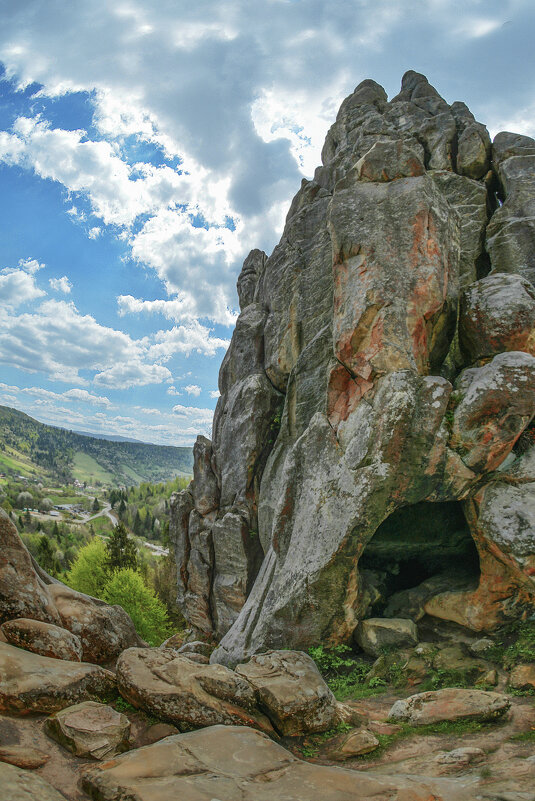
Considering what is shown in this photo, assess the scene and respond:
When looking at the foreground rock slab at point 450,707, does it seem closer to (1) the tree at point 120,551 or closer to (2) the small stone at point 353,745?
(2) the small stone at point 353,745

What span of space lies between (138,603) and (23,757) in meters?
36.7

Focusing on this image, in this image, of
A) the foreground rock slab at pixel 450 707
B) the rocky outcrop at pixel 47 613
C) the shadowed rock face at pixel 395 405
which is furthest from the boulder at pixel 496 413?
the rocky outcrop at pixel 47 613

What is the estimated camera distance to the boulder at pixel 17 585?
10.3m

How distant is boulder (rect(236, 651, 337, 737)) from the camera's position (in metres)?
9.23

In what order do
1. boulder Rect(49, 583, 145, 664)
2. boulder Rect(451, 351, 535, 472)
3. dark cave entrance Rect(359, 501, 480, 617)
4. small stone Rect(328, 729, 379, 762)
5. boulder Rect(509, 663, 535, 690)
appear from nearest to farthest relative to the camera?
small stone Rect(328, 729, 379, 762) → boulder Rect(509, 663, 535, 690) → boulder Rect(49, 583, 145, 664) → boulder Rect(451, 351, 535, 472) → dark cave entrance Rect(359, 501, 480, 617)

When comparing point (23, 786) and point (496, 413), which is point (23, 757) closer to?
point (23, 786)

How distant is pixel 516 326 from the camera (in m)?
15.9

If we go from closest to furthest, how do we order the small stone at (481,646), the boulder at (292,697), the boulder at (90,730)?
the boulder at (90,730) → the boulder at (292,697) → the small stone at (481,646)

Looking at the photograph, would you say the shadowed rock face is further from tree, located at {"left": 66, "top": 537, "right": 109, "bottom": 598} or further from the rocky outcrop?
tree, located at {"left": 66, "top": 537, "right": 109, "bottom": 598}

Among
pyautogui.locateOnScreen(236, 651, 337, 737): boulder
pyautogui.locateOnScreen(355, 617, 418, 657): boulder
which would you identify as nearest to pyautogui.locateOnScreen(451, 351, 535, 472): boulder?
pyautogui.locateOnScreen(355, 617, 418, 657): boulder

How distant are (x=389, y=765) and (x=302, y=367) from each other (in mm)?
19071

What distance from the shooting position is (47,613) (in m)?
11.1

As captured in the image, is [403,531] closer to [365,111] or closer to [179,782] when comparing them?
[179,782]

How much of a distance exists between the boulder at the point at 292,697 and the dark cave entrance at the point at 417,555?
6842mm
